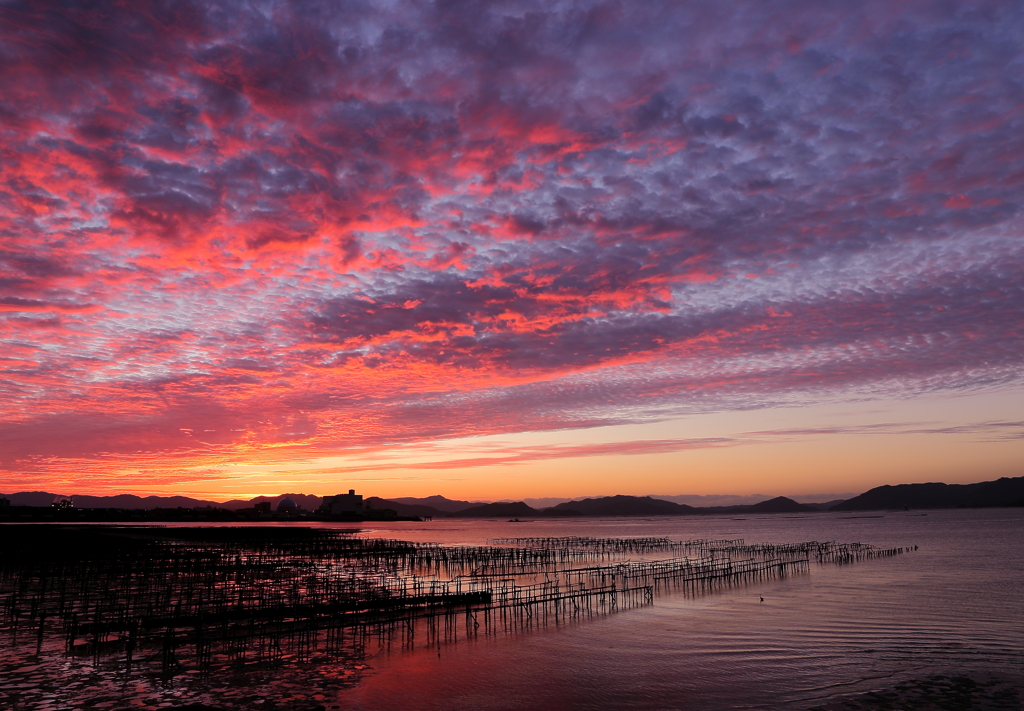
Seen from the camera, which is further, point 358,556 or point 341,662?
point 358,556

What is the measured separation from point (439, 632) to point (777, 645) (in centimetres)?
1891

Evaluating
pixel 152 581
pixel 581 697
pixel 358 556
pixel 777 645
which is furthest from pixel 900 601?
pixel 358 556

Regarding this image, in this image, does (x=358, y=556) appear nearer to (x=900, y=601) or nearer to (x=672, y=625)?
(x=672, y=625)

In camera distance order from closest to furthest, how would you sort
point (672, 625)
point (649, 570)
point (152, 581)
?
1. point (672, 625)
2. point (152, 581)
3. point (649, 570)

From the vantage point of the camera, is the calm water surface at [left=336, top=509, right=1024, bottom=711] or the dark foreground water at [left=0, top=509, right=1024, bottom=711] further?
the calm water surface at [left=336, top=509, right=1024, bottom=711]

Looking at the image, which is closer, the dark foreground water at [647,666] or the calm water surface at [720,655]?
the dark foreground water at [647,666]

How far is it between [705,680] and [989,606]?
31547mm

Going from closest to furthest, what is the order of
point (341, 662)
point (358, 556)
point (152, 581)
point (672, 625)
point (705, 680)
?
point (705, 680), point (341, 662), point (672, 625), point (152, 581), point (358, 556)

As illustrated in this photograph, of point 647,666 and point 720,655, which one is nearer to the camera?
point 647,666

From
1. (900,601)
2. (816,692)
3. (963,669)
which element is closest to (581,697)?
(816,692)

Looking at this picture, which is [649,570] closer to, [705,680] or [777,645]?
[777,645]

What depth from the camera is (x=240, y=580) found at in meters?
53.5

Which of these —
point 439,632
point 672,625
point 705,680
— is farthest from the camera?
point 672,625

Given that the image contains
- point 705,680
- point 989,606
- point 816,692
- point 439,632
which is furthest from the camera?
point 989,606
